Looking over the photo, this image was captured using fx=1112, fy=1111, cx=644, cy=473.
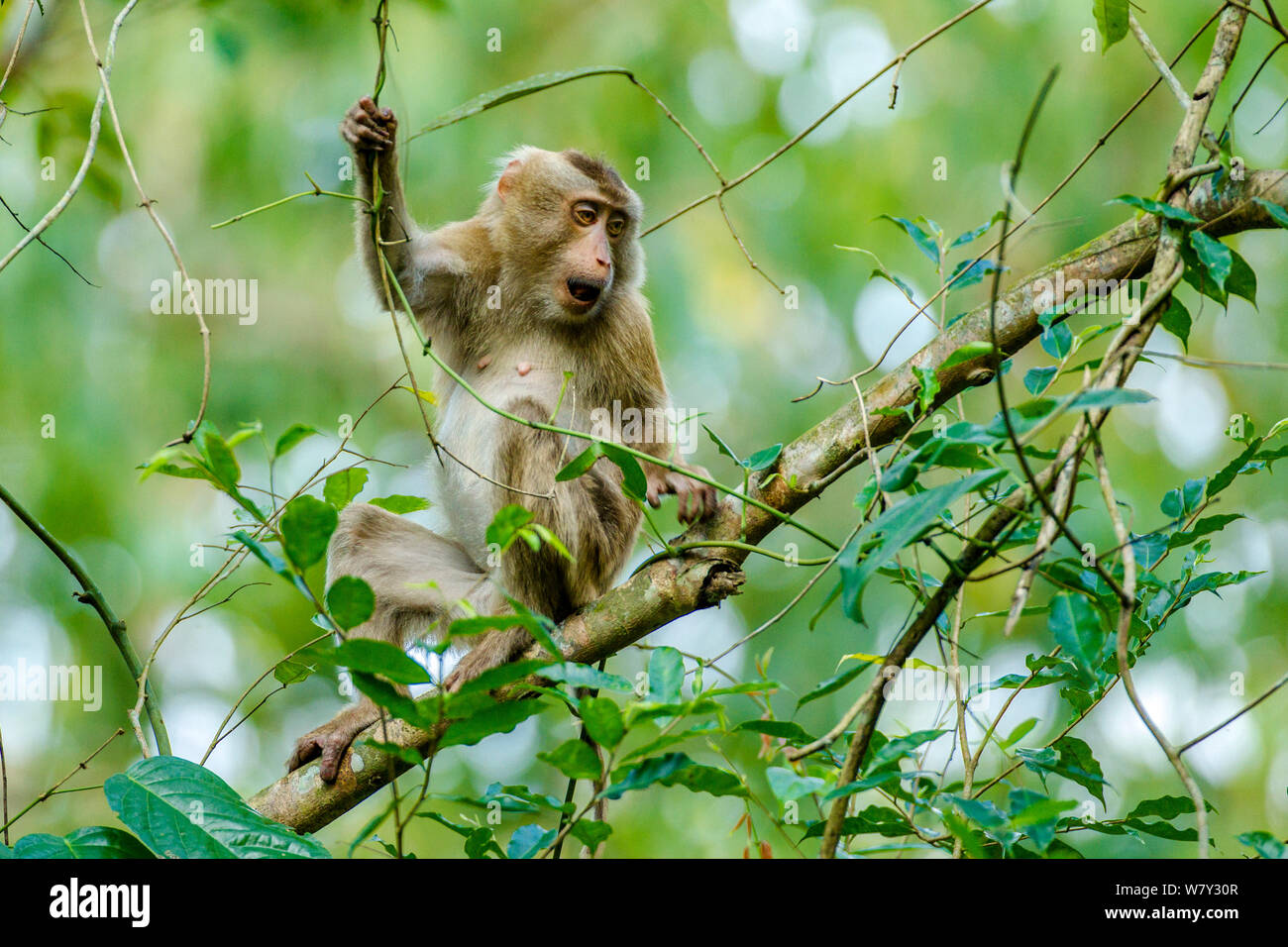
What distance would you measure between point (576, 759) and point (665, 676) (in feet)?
0.74

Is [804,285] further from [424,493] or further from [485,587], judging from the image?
[485,587]

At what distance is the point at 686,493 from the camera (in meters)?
4.13

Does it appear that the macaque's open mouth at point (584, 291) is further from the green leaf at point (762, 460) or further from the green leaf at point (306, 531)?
the green leaf at point (306, 531)

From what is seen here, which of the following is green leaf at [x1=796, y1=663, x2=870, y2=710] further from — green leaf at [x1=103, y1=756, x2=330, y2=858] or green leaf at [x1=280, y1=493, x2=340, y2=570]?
green leaf at [x1=103, y1=756, x2=330, y2=858]

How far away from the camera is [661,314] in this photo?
8.58 m

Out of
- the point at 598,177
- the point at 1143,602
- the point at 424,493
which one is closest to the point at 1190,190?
the point at 1143,602

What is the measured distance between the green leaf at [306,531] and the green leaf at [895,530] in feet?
3.01

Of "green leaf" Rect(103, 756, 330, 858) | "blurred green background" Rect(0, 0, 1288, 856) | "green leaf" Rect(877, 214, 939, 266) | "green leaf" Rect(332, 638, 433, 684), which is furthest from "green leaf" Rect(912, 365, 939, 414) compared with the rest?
"blurred green background" Rect(0, 0, 1288, 856)

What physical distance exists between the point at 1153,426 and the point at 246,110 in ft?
25.8

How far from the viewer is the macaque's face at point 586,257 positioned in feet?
16.7

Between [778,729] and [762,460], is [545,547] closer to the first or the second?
[762,460]

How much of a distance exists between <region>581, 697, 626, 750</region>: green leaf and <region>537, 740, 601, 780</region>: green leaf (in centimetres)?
5

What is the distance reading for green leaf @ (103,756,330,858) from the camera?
A: 2209 mm
